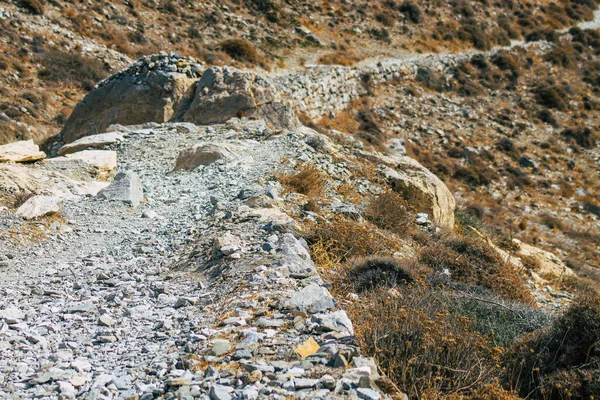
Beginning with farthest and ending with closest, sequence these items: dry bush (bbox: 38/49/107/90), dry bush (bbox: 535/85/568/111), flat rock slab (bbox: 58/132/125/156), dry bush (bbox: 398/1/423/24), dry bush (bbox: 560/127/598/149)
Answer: dry bush (bbox: 398/1/423/24) → dry bush (bbox: 535/85/568/111) → dry bush (bbox: 560/127/598/149) → dry bush (bbox: 38/49/107/90) → flat rock slab (bbox: 58/132/125/156)

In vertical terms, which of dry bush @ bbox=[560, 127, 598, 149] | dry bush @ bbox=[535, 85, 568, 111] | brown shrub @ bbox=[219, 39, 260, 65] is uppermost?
brown shrub @ bbox=[219, 39, 260, 65]

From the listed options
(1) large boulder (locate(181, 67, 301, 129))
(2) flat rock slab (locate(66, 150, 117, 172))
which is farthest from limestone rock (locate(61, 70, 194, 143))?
(2) flat rock slab (locate(66, 150, 117, 172))

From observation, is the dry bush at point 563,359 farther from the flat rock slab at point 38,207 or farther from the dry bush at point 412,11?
the dry bush at point 412,11

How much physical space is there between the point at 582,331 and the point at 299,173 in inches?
205

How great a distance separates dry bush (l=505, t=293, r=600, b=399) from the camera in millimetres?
4723

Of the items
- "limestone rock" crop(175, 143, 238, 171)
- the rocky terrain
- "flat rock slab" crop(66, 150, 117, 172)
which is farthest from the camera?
"flat rock slab" crop(66, 150, 117, 172)

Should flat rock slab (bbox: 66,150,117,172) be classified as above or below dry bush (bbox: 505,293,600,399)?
below

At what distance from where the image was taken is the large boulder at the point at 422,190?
1120 cm

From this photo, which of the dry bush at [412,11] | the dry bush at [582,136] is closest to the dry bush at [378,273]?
the dry bush at [582,136]

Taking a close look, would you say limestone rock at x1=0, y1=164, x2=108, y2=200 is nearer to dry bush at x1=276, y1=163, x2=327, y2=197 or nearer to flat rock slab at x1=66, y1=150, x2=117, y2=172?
flat rock slab at x1=66, y1=150, x2=117, y2=172

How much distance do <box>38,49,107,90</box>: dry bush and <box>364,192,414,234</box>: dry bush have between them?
17.7 meters

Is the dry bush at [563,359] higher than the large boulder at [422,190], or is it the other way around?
the dry bush at [563,359]

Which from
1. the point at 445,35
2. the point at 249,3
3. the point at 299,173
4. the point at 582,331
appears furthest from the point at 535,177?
the point at 582,331

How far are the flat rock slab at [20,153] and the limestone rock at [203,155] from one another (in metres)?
2.56
